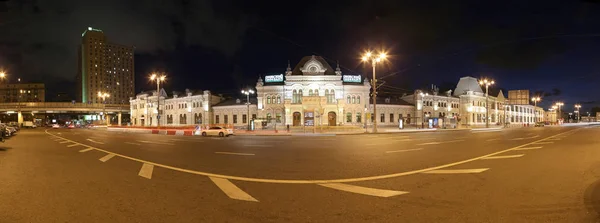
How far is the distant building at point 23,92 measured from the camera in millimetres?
156375

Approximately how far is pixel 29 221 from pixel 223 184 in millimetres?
3638

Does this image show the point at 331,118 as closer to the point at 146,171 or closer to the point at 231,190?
the point at 146,171

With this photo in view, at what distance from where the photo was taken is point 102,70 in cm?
18325

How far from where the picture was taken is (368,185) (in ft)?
24.6

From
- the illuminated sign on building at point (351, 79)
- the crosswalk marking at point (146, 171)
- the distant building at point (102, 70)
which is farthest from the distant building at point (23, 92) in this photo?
the crosswalk marking at point (146, 171)

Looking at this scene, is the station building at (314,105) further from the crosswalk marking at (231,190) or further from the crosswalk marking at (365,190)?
the crosswalk marking at (365,190)

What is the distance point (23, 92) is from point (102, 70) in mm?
38118

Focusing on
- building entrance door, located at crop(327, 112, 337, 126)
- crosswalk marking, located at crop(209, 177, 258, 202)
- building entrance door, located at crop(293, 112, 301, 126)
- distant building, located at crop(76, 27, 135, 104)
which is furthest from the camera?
distant building, located at crop(76, 27, 135, 104)

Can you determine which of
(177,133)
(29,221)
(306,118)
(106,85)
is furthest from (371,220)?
(106,85)

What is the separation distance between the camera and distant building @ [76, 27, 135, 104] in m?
178

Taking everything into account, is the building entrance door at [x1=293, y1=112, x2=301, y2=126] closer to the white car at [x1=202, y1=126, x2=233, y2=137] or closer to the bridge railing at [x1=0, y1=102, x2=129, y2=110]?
the white car at [x1=202, y1=126, x2=233, y2=137]

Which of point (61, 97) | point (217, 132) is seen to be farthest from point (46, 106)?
point (61, 97)

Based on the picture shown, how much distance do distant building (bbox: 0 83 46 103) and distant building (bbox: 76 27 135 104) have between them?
19.1 m

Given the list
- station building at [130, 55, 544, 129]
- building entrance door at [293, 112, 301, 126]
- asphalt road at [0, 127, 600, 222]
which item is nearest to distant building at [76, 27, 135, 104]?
station building at [130, 55, 544, 129]
